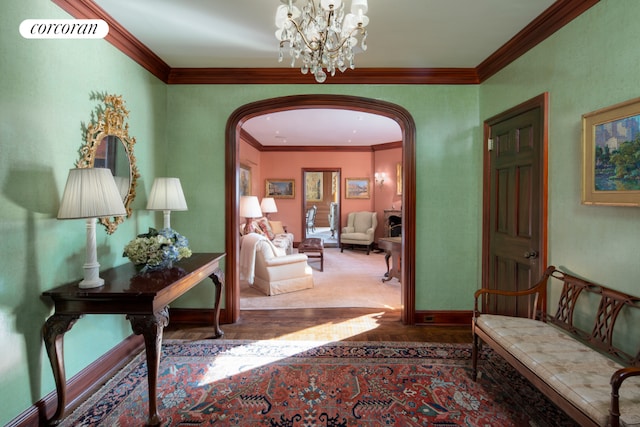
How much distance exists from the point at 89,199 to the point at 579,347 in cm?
310

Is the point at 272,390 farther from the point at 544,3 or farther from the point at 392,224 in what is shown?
the point at 392,224

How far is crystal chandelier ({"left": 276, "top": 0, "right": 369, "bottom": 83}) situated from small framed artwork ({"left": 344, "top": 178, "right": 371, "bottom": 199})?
23.1ft

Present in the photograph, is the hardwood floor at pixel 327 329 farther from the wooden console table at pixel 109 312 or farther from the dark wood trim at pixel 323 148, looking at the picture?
the dark wood trim at pixel 323 148

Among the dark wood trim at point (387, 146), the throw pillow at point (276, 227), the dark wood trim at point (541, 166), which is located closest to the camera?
the dark wood trim at point (541, 166)

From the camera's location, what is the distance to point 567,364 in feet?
5.91

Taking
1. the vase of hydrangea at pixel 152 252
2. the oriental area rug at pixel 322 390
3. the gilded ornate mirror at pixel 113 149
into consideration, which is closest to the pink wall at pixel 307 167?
the gilded ornate mirror at pixel 113 149

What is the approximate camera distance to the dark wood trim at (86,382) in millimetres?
1964

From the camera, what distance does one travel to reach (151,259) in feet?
8.16

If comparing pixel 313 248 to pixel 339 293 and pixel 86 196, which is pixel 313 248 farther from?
pixel 86 196

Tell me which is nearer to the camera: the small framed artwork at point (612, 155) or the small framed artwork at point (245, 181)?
the small framed artwork at point (612, 155)

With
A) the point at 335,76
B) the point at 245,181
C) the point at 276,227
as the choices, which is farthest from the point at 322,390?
the point at 276,227

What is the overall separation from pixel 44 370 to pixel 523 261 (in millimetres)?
3685

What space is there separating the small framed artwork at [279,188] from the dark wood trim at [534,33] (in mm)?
6452

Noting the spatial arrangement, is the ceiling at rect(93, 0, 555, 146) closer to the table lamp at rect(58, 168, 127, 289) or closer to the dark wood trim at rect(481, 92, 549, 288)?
the dark wood trim at rect(481, 92, 549, 288)
